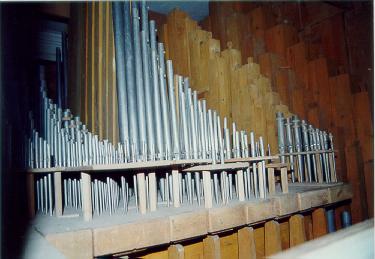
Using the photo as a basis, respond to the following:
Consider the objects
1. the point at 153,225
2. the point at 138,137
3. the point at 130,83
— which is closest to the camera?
the point at 153,225

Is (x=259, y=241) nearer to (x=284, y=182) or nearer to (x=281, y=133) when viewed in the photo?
(x=284, y=182)

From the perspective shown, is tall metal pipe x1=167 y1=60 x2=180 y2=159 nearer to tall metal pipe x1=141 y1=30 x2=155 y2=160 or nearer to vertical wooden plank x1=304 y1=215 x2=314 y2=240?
tall metal pipe x1=141 y1=30 x2=155 y2=160

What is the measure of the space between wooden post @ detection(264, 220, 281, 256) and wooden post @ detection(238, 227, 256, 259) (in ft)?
0.89

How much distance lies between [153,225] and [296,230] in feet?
5.70

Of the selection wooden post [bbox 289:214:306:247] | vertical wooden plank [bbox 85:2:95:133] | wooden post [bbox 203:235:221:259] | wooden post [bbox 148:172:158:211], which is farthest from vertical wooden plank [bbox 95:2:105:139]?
wooden post [bbox 289:214:306:247]

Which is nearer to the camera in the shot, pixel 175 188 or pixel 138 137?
pixel 175 188

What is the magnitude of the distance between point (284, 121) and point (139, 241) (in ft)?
8.20

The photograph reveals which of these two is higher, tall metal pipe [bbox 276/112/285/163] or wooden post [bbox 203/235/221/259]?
tall metal pipe [bbox 276/112/285/163]

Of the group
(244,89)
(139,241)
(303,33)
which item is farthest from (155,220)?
(303,33)

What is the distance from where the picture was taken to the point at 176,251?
7.68 ft

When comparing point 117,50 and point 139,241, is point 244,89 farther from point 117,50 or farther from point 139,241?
point 139,241

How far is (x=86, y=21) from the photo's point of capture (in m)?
3.67

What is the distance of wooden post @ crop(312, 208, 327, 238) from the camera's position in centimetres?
346

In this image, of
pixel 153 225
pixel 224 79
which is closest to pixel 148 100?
pixel 153 225
